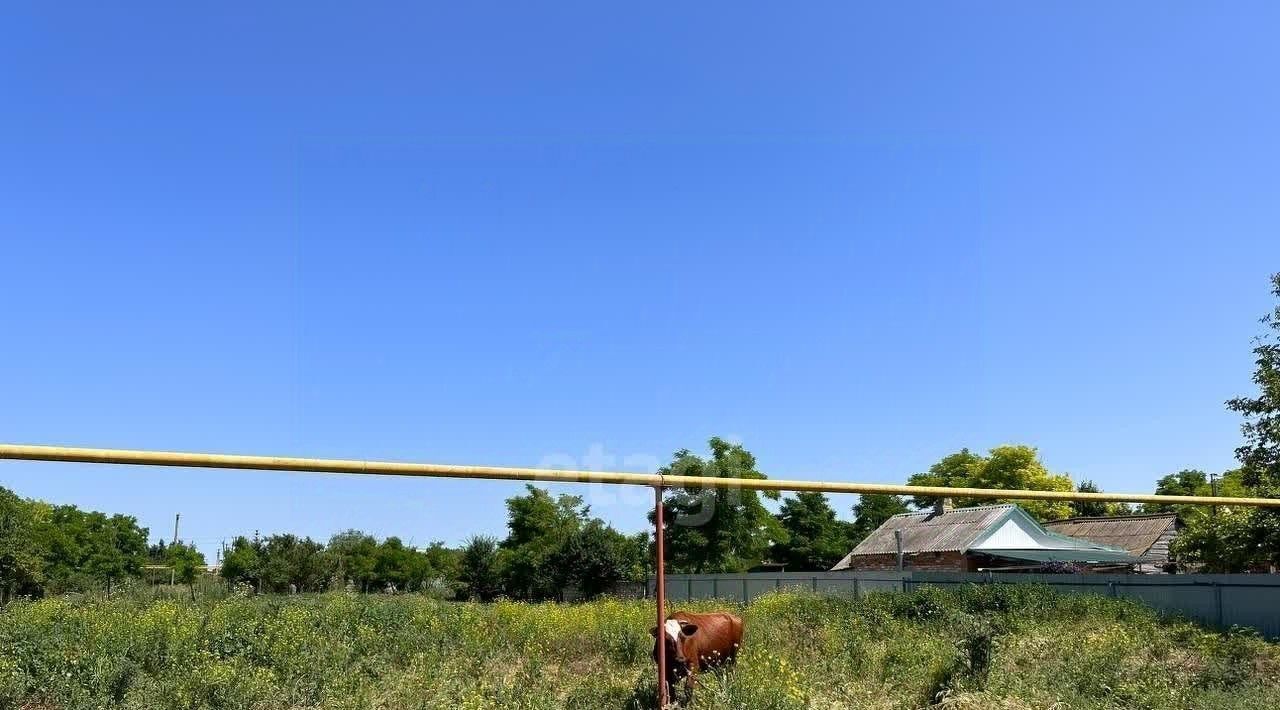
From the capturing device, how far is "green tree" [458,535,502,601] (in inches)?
1487

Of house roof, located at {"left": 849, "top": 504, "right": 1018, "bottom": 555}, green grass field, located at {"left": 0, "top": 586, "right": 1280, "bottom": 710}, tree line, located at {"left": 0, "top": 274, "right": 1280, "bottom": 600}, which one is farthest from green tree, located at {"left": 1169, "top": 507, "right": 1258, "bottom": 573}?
green grass field, located at {"left": 0, "top": 586, "right": 1280, "bottom": 710}

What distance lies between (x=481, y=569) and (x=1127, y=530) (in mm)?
27545

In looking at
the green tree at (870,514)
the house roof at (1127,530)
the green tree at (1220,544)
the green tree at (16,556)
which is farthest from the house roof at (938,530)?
the green tree at (16,556)

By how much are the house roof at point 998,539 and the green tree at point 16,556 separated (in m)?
34.3

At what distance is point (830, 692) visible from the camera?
8.26 meters

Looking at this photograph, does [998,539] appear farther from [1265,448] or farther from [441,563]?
[441,563]

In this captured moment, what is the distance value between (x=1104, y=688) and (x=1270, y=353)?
541 inches

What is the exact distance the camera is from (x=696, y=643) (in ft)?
27.4

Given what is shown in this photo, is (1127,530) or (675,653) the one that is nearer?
(675,653)

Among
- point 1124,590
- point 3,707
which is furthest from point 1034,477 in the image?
point 3,707

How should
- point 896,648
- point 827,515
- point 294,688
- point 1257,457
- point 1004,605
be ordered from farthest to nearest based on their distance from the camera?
point 827,515 < point 1257,457 < point 1004,605 < point 896,648 < point 294,688

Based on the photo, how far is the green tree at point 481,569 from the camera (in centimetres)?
3778

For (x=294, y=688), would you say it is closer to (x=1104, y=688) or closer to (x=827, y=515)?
(x=1104, y=688)

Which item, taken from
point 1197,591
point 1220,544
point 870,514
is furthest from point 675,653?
point 870,514
